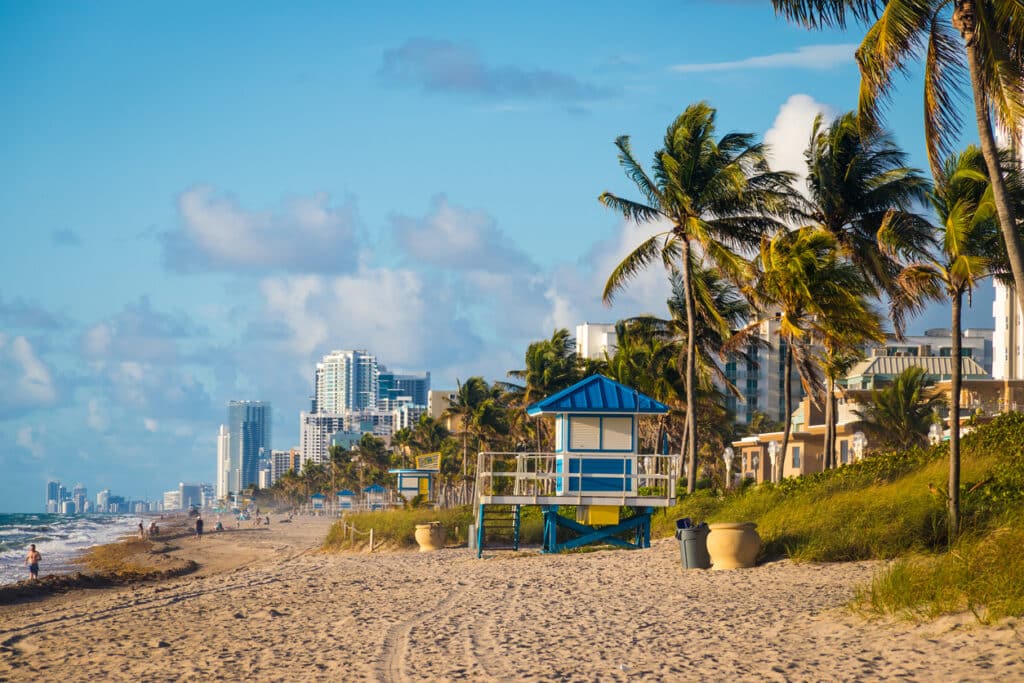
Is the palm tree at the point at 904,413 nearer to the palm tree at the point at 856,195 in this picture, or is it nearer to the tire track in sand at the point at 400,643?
the palm tree at the point at 856,195

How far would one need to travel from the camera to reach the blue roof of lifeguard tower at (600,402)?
90.7 ft

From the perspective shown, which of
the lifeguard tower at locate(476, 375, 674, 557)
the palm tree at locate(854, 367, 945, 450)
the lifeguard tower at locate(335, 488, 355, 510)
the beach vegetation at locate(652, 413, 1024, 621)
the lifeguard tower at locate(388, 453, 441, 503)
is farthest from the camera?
the lifeguard tower at locate(335, 488, 355, 510)

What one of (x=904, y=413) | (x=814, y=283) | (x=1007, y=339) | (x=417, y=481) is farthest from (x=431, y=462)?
(x=1007, y=339)

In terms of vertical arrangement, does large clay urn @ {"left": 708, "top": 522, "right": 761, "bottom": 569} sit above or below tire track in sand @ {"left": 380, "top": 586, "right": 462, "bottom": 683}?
above

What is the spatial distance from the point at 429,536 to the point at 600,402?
9222 millimetres

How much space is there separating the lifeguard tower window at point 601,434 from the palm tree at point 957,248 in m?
10.5

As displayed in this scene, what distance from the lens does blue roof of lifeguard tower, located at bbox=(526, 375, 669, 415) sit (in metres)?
27.7

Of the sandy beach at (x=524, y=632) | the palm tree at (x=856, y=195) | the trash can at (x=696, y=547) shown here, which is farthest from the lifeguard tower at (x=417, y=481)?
the trash can at (x=696, y=547)

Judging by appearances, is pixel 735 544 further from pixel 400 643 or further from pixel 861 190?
pixel 861 190

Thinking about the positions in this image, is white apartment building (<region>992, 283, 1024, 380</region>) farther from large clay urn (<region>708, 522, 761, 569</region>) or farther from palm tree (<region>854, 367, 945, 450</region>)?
large clay urn (<region>708, 522, 761, 569</region>)

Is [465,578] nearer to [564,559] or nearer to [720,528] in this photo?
[564,559]

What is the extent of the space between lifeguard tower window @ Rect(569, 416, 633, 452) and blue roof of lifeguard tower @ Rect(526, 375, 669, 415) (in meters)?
0.33

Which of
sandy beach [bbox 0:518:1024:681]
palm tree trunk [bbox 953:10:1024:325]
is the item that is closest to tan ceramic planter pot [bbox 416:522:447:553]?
sandy beach [bbox 0:518:1024:681]

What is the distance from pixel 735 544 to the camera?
1909 cm
